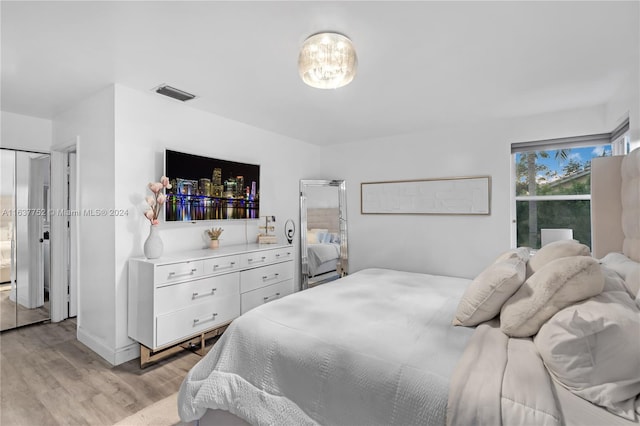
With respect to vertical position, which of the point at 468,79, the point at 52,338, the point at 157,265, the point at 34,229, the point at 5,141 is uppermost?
the point at 468,79

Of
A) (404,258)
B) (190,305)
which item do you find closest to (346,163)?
(404,258)

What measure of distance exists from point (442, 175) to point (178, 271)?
3344 millimetres

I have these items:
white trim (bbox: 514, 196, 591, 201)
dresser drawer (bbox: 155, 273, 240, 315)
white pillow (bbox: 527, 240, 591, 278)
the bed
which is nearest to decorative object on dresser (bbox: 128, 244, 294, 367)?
dresser drawer (bbox: 155, 273, 240, 315)

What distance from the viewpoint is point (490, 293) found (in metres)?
1.60

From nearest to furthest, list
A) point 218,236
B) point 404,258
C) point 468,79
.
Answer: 1. point 468,79
2. point 218,236
3. point 404,258

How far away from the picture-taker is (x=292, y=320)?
1.77 meters

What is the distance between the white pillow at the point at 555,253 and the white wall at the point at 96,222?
3.13m

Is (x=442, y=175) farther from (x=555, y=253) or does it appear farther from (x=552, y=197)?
(x=555, y=253)

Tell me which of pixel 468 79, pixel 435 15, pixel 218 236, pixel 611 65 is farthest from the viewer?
pixel 218 236

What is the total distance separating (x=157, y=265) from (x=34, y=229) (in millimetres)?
2263

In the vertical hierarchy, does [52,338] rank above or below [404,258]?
below

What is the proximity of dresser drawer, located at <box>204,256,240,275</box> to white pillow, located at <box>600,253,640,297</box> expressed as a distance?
2.88 metres

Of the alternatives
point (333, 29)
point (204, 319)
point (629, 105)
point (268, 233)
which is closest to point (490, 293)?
point (333, 29)

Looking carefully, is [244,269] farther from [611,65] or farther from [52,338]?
[611,65]
